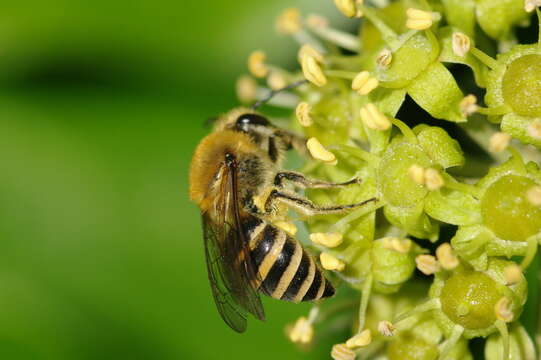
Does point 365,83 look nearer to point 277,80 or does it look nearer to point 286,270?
point 286,270

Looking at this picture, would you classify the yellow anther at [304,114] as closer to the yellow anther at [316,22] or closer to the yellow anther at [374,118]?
the yellow anther at [374,118]

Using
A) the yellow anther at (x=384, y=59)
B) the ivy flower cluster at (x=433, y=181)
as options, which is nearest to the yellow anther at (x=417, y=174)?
the ivy flower cluster at (x=433, y=181)

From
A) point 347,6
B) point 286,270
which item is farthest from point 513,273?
point 347,6

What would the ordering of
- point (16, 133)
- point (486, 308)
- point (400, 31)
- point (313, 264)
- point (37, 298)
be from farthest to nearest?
point (16, 133) < point (37, 298) < point (400, 31) < point (313, 264) < point (486, 308)

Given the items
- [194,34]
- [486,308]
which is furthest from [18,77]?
[486,308]

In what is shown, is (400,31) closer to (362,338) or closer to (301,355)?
(362,338)
